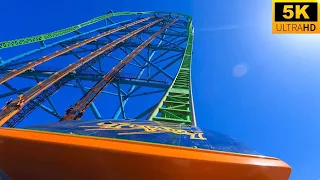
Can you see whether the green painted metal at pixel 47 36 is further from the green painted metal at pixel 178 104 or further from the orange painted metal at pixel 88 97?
the green painted metal at pixel 178 104

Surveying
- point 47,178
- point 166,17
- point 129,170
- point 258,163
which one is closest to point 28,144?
point 47,178

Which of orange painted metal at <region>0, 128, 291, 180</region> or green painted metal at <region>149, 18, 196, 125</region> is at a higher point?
orange painted metal at <region>0, 128, 291, 180</region>

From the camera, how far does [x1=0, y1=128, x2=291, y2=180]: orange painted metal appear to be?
1.91 m

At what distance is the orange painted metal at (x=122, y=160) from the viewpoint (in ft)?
6.27

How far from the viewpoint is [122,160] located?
6.29 feet

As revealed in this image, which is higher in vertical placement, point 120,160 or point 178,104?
point 120,160

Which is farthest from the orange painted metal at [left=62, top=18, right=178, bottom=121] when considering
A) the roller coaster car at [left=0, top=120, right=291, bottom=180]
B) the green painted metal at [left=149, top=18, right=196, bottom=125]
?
the roller coaster car at [left=0, top=120, right=291, bottom=180]

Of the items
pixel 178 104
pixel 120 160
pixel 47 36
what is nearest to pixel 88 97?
pixel 178 104

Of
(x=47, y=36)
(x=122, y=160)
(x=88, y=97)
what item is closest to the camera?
(x=122, y=160)

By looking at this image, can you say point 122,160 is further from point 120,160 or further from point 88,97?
point 88,97

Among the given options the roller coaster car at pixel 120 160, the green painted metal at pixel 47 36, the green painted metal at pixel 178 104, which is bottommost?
the green painted metal at pixel 178 104

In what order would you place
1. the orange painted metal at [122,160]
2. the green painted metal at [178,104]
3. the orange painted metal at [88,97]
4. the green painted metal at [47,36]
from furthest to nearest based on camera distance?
the green painted metal at [47,36]
the orange painted metal at [88,97]
the green painted metal at [178,104]
the orange painted metal at [122,160]

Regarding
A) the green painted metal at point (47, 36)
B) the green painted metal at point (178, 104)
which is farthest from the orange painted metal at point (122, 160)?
the green painted metal at point (47, 36)

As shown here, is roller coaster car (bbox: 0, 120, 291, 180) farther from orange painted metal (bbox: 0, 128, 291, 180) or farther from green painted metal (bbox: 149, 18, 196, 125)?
green painted metal (bbox: 149, 18, 196, 125)
